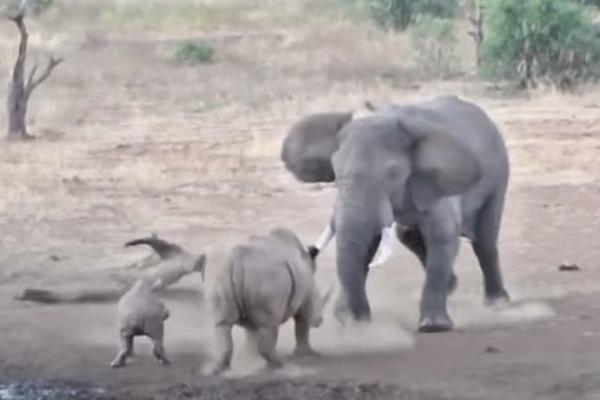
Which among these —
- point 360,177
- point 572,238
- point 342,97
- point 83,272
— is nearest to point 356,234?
point 360,177

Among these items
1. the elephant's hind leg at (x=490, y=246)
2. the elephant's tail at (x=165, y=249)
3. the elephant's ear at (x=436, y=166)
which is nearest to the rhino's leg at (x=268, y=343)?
the elephant's ear at (x=436, y=166)

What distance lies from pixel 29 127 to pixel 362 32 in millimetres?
15216

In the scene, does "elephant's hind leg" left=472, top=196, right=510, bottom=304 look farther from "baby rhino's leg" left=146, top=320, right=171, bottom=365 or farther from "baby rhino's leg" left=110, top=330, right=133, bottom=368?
"baby rhino's leg" left=110, top=330, right=133, bottom=368

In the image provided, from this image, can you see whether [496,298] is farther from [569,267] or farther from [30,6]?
[30,6]

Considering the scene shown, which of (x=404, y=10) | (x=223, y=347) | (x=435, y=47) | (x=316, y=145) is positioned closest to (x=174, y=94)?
(x=435, y=47)

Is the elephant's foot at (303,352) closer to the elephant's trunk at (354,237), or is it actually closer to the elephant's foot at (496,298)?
the elephant's trunk at (354,237)

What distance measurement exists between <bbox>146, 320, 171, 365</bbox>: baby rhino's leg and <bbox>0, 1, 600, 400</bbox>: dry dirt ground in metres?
0.05

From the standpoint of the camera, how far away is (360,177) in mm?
9133

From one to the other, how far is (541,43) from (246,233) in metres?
13.5

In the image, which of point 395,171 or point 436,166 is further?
point 436,166

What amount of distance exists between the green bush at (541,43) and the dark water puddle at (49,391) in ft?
60.3

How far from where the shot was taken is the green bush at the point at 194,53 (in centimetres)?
3334

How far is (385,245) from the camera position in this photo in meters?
8.96

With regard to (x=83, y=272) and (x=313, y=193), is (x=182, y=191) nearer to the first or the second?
(x=313, y=193)
